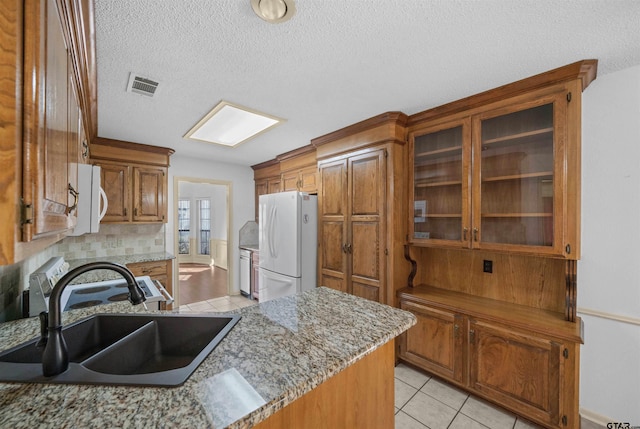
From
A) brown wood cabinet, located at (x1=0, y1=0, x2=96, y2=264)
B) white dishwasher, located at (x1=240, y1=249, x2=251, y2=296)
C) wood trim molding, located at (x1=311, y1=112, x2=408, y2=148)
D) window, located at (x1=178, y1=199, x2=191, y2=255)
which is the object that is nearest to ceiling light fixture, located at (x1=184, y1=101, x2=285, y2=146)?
wood trim molding, located at (x1=311, y1=112, x2=408, y2=148)

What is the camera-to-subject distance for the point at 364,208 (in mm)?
2682

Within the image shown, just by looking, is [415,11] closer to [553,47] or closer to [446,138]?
[553,47]

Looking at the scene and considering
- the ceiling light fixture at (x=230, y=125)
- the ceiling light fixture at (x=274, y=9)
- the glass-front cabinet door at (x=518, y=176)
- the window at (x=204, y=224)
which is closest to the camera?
the ceiling light fixture at (x=274, y=9)

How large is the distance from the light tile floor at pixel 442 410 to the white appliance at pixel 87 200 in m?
2.37

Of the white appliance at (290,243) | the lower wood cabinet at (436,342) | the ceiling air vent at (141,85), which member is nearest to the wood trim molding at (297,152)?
the white appliance at (290,243)

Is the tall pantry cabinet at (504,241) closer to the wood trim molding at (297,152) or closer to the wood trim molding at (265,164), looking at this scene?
the wood trim molding at (297,152)

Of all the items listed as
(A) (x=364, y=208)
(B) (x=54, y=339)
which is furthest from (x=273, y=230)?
(B) (x=54, y=339)

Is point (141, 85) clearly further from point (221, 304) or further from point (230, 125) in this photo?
point (221, 304)

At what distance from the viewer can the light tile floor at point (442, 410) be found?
6.10ft

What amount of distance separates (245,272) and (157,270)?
1409mm

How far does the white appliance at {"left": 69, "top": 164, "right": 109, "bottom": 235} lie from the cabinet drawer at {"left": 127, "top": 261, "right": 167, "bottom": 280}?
1.98m

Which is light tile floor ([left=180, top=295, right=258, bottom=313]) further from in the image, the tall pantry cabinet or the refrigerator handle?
the tall pantry cabinet

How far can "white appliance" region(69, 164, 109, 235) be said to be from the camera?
59.7 inches

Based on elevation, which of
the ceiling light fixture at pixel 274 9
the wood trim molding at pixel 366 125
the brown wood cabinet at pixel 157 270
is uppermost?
the ceiling light fixture at pixel 274 9
